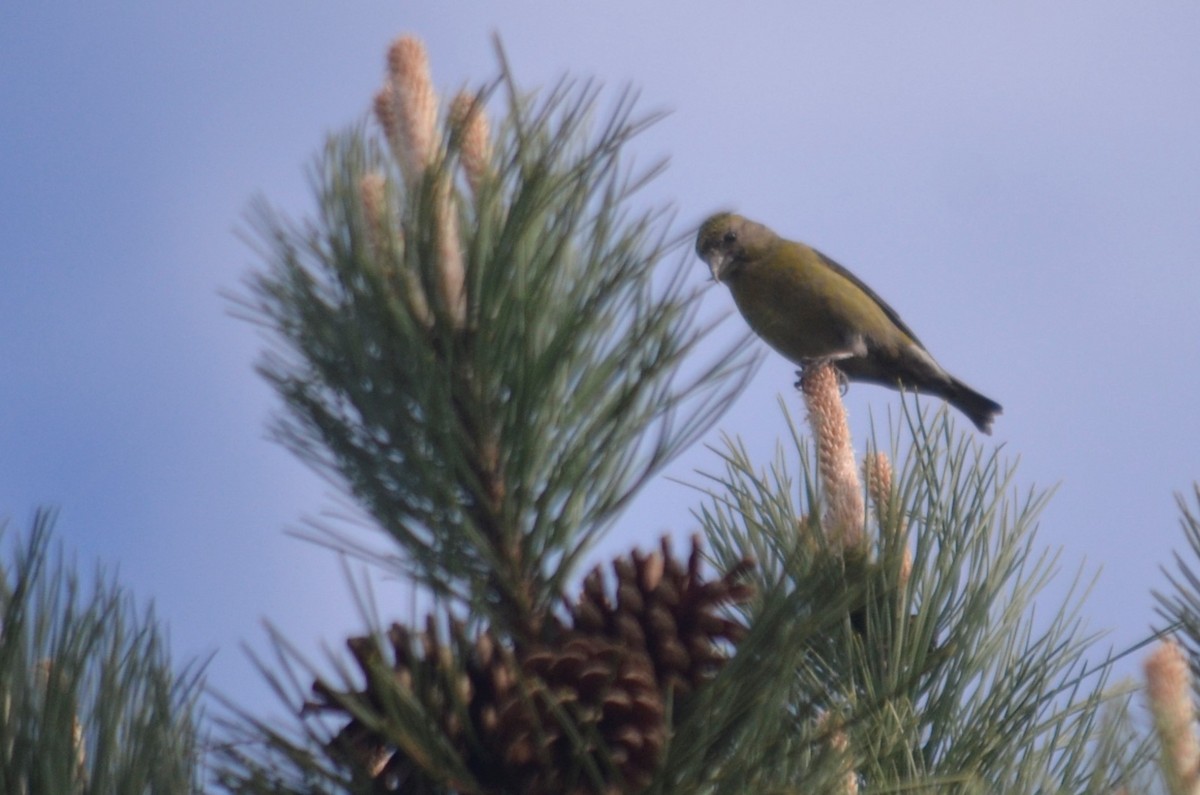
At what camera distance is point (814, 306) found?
18.6ft

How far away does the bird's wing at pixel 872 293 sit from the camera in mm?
6059

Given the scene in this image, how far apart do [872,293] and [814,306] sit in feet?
2.13

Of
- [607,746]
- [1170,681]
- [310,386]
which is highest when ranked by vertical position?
[310,386]

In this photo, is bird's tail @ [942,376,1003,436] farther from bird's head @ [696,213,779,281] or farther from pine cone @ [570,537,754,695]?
pine cone @ [570,537,754,695]

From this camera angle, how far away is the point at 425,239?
126 centimetres

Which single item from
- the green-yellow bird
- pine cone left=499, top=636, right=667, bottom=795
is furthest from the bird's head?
pine cone left=499, top=636, right=667, bottom=795

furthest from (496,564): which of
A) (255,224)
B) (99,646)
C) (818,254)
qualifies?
(818,254)

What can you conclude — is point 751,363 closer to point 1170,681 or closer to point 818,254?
point 1170,681

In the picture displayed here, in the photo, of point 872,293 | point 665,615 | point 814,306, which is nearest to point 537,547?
point 665,615

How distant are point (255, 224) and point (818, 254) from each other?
16.0ft

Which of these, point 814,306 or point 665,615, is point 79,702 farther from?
point 814,306

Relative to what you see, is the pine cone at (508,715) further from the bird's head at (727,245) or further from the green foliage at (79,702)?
the bird's head at (727,245)

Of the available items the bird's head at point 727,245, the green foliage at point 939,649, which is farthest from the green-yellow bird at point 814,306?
the green foliage at point 939,649

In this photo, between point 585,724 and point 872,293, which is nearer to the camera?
point 585,724
